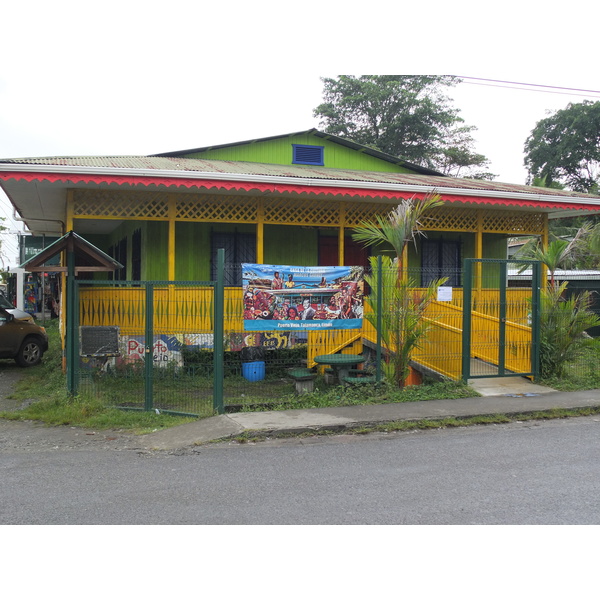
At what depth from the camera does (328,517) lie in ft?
14.1

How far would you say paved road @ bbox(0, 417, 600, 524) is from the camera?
4.35 metres

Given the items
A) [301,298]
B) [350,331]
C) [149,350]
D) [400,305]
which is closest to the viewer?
[149,350]

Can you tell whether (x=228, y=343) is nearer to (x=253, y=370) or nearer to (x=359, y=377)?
(x=253, y=370)

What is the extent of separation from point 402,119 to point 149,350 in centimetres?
2957

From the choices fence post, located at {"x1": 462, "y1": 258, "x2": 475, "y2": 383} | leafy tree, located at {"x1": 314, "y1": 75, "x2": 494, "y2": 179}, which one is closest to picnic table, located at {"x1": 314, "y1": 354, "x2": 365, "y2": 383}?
fence post, located at {"x1": 462, "y1": 258, "x2": 475, "y2": 383}

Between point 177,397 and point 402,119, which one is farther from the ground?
point 402,119

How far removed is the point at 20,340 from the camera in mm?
12375

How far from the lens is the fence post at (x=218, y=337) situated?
25.5ft

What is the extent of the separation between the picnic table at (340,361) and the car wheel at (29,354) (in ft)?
22.5

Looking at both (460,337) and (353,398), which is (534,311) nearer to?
(460,337)

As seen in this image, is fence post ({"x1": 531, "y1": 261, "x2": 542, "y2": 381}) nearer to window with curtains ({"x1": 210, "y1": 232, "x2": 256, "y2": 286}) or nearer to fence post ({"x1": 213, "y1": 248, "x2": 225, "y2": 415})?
fence post ({"x1": 213, "y1": 248, "x2": 225, "y2": 415})

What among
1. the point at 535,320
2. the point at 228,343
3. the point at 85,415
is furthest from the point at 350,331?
the point at 85,415

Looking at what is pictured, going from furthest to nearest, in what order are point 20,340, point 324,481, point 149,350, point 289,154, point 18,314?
point 289,154 → point 18,314 → point 20,340 → point 149,350 → point 324,481

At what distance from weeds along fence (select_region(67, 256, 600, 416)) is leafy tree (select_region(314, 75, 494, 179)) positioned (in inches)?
1007
